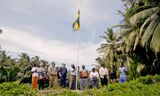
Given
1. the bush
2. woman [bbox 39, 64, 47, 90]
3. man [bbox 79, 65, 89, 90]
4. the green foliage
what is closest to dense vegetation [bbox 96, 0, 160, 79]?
the bush

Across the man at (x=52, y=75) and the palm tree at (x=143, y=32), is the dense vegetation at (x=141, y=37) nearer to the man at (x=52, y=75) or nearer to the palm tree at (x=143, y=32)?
the palm tree at (x=143, y=32)

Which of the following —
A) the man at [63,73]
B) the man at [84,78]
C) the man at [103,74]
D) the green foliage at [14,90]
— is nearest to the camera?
the green foliage at [14,90]

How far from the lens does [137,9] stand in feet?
86.7

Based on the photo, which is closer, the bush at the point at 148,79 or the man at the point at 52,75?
the bush at the point at 148,79

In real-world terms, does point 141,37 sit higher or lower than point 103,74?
higher

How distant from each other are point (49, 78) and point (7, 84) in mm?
7552

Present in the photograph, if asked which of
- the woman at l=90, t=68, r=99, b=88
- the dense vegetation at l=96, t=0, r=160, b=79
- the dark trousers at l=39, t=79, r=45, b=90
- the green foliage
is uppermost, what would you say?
the dense vegetation at l=96, t=0, r=160, b=79

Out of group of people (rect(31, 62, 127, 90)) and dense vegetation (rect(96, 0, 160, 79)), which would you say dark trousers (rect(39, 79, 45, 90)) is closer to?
group of people (rect(31, 62, 127, 90))

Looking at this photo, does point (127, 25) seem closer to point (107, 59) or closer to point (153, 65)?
point (153, 65)

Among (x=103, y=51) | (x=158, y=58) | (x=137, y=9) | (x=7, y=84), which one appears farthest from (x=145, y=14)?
(x=103, y=51)

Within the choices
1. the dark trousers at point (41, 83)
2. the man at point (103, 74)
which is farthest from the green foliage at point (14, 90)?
the man at point (103, 74)

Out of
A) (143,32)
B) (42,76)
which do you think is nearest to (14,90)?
(42,76)

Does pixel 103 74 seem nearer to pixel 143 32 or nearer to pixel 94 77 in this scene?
pixel 94 77

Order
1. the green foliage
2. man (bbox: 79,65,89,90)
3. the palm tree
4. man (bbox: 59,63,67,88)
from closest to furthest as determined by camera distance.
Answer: the green foliage
man (bbox: 79,65,89,90)
man (bbox: 59,63,67,88)
the palm tree
